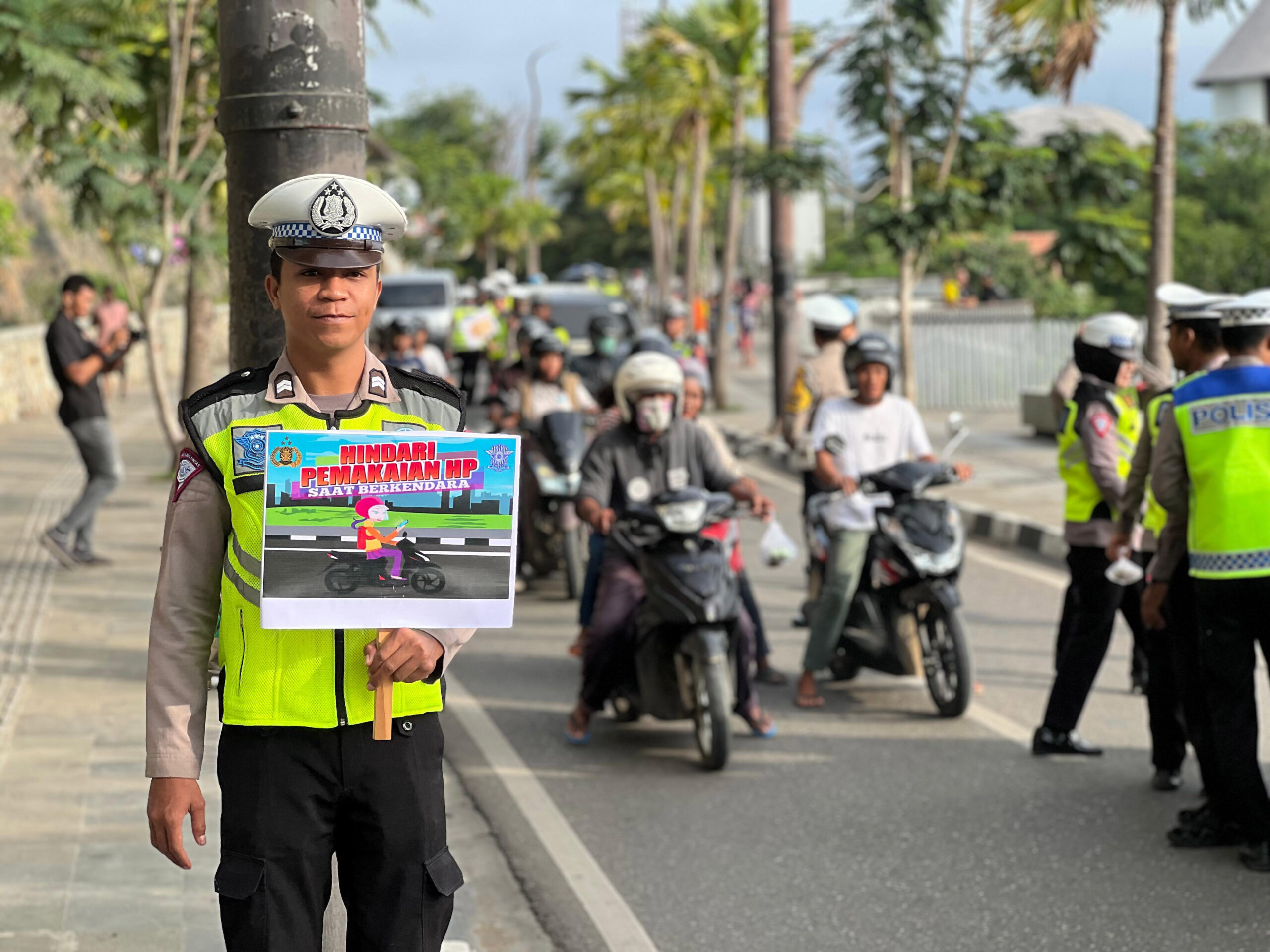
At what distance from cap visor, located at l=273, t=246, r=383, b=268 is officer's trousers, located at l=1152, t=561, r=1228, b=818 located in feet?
11.6

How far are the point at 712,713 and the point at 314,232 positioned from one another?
391 centimetres

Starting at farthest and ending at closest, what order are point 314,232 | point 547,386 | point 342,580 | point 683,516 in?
point 547,386
point 683,516
point 314,232
point 342,580

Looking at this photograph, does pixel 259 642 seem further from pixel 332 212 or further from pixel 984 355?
pixel 984 355

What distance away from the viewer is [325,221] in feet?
9.48

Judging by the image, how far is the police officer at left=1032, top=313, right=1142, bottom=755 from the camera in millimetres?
6449

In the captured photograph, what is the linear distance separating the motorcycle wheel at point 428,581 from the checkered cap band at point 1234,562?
325cm

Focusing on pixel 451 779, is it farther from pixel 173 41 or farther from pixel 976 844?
pixel 173 41

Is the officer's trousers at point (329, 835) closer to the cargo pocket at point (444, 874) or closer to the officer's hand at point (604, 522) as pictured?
the cargo pocket at point (444, 874)

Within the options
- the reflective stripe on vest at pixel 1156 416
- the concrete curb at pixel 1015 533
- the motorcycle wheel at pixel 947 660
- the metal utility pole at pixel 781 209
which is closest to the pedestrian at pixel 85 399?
the concrete curb at pixel 1015 533

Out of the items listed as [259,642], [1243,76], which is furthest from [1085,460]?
[1243,76]

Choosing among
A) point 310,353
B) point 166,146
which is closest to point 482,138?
point 166,146

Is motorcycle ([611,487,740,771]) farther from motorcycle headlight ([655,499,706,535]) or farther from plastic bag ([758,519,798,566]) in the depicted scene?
plastic bag ([758,519,798,566])

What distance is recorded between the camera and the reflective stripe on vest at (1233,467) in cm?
520

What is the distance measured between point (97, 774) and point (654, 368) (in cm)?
276
